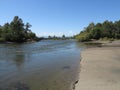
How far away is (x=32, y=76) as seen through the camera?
49.9 feet

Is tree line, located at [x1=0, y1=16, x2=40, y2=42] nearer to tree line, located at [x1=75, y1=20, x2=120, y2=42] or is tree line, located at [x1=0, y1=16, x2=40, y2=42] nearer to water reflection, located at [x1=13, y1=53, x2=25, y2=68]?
tree line, located at [x1=75, y1=20, x2=120, y2=42]

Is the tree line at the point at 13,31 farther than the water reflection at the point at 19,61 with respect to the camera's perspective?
Yes

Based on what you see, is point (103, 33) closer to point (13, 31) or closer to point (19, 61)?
point (13, 31)

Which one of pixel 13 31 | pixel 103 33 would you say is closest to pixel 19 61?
pixel 13 31

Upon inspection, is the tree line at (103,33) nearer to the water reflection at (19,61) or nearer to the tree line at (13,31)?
the tree line at (13,31)

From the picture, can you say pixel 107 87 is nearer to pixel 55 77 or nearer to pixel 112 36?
pixel 55 77

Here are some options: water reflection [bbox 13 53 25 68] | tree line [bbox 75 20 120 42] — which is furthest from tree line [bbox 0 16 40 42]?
water reflection [bbox 13 53 25 68]

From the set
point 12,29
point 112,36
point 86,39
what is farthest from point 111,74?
point 112,36

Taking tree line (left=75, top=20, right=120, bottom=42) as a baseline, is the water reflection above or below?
below

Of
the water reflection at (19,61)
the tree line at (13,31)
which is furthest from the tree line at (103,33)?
the water reflection at (19,61)

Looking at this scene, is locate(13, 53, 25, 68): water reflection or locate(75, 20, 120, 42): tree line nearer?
locate(13, 53, 25, 68): water reflection

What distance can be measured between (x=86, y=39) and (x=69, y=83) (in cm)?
9112

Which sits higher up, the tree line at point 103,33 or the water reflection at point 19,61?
the tree line at point 103,33

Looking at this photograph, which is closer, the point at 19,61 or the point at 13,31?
the point at 19,61
